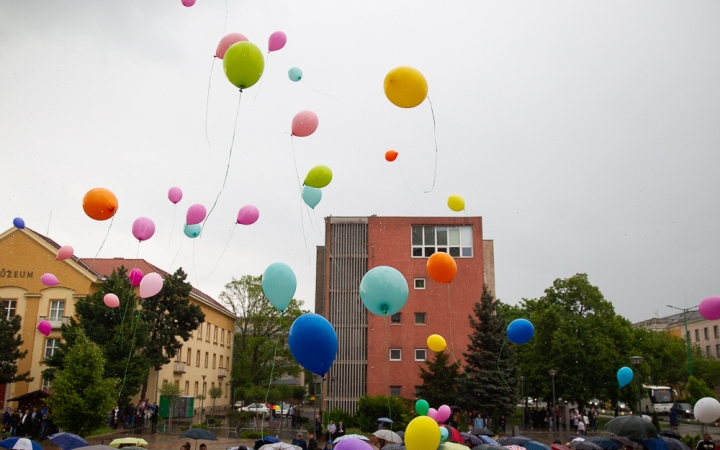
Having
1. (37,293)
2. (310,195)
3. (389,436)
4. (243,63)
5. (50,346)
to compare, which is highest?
→ (243,63)

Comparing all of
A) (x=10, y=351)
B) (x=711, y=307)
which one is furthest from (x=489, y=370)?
(x=10, y=351)

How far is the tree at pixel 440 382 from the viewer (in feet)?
99.8

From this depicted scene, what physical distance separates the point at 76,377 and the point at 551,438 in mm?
19645

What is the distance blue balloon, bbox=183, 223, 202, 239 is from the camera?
1480 centimetres

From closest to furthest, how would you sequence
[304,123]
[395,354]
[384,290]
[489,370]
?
[384,290] → [304,123] → [489,370] → [395,354]

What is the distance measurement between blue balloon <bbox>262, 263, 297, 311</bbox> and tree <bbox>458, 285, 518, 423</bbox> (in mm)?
18037

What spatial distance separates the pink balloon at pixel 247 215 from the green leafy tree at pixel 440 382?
19161 mm

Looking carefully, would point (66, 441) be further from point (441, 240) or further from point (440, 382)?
point (441, 240)

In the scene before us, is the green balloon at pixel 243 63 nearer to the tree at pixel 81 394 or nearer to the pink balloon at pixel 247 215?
the pink balloon at pixel 247 215

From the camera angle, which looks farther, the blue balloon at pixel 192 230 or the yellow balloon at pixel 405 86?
the blue balloon at pixel 192 230

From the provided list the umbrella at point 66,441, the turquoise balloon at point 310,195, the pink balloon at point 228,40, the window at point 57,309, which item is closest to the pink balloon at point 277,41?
the pink balloon at point 228,40

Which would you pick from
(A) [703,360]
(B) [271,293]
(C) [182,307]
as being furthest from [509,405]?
(A) [703,360]

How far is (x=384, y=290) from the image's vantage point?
11.0m

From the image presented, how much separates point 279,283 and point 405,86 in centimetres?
446
